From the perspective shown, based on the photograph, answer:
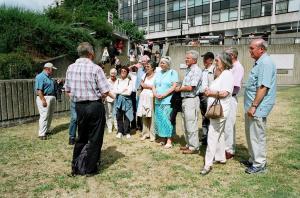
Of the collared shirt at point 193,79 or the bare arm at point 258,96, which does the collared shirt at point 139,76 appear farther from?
the bare arm at point 258,96

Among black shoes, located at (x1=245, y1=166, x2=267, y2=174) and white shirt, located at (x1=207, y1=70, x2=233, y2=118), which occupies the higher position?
white shirt, located at (x1=207, y1=70, x2=233, y2=118)

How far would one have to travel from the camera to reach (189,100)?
20.2 feet

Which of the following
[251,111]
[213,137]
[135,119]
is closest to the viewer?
[251,111]

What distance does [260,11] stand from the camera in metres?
42.5

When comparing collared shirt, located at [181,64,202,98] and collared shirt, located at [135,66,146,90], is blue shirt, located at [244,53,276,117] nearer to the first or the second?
collared shirt, located at [181,64,202,98]

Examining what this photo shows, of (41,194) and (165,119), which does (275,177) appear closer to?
(165,119)

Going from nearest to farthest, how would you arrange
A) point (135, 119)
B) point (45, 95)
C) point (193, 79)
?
point (193, 79)
point (45, 95)
point (135, 119)

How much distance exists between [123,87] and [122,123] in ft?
2.79

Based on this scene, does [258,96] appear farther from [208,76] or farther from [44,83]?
[44,83]

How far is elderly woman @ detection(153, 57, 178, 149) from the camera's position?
265 inches

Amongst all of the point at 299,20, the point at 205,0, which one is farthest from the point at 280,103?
the point at 205,0

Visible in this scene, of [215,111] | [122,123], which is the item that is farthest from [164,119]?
[215,111]

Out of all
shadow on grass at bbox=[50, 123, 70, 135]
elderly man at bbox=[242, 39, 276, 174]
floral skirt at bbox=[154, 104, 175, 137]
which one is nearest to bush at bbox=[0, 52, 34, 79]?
shadow on grass at bbox=[50, 123, 70, 135]

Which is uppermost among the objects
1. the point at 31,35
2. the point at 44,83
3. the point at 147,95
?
the point at 31,35
